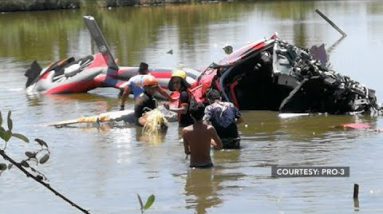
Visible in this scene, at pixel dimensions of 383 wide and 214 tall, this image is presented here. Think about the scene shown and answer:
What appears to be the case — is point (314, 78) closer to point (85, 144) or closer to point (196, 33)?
point (85, 144)

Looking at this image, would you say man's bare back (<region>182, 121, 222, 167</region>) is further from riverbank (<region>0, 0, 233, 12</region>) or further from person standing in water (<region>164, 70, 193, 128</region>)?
riverbank (<region>0, 0, 233, 12</region>)

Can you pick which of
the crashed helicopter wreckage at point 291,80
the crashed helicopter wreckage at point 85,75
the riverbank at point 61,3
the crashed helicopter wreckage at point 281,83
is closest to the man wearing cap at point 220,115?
the crashed helicopter wreckage at point 281,83

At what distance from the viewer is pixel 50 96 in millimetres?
19688

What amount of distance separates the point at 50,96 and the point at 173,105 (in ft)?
20.1

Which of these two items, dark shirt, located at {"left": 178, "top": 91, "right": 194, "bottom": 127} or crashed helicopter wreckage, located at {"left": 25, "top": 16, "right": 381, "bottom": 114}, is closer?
dark shirt, located at {"left": 178, "top": 91, "right": 194, "bottom": 127}

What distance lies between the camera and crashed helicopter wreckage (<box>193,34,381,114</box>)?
1488cm

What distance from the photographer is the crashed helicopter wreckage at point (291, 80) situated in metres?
14.9

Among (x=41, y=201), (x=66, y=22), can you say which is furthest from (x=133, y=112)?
(x=66, y=22)

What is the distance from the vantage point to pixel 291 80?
15180 mm

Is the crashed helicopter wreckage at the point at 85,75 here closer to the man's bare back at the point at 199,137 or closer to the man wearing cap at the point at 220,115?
the man wearing cap at the point at 220,115

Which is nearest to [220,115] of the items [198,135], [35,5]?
[198,135]

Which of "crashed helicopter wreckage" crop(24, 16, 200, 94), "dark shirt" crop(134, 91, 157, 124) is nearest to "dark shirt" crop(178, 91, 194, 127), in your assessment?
"dark shirt" crop(134, 91, 157, 124)

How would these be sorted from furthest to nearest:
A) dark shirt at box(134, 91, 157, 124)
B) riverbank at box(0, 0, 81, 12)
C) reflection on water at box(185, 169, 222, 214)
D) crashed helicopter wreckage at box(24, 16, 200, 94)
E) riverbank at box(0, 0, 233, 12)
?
1. riverbank at box(0, 0, 233, 12)
2. riverbank at box(0, 0, 81, 12)
3. crashed helicopter wreckage at box(24, 16, 200, 94)
4. dark shirt at box(134, 91, 157, 124)
5. reflection on water at box(185, 169, 222, 214)

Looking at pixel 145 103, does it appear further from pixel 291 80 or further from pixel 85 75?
pixel 85 75
